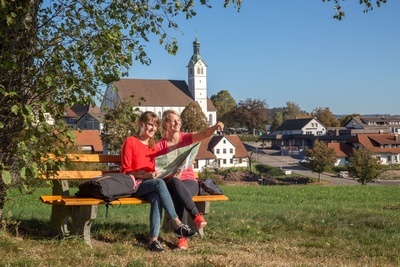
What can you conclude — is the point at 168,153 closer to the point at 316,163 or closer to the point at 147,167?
the point at 147,167

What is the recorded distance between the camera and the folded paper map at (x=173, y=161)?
255 inches

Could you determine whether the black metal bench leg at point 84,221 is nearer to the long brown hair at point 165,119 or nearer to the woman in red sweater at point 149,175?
the woman in red sweater at point 149,175

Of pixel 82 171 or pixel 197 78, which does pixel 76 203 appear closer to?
pixel 82 171

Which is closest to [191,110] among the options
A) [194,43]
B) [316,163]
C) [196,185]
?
[316,163]

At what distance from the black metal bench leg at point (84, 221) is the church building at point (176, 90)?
8085 cm

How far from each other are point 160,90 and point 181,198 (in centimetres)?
9546

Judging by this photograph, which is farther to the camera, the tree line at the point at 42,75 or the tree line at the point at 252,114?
the tree line at the point at 252,114

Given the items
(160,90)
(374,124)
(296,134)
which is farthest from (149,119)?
(374,124)

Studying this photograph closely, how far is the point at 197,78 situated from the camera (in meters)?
117

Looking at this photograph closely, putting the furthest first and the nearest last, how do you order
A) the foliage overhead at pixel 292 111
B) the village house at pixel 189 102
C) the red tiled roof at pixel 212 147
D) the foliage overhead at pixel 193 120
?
the foliage overhead at pixel 292 111 < the red tiled roof at pixel 212 147 < the foliage overhead at pixel 193 120 < the village house at pixel 189 102

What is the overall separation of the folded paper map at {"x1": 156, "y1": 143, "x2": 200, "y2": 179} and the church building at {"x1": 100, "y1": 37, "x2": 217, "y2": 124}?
80555mm

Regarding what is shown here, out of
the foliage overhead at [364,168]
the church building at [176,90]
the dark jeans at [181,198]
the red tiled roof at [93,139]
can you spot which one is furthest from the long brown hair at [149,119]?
the church building at [176,90]

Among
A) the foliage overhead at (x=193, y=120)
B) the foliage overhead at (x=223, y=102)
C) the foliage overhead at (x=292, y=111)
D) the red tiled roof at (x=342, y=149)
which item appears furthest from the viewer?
the foliage overhead at (x=292, y=111)

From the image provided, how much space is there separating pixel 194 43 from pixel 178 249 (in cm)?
11531
